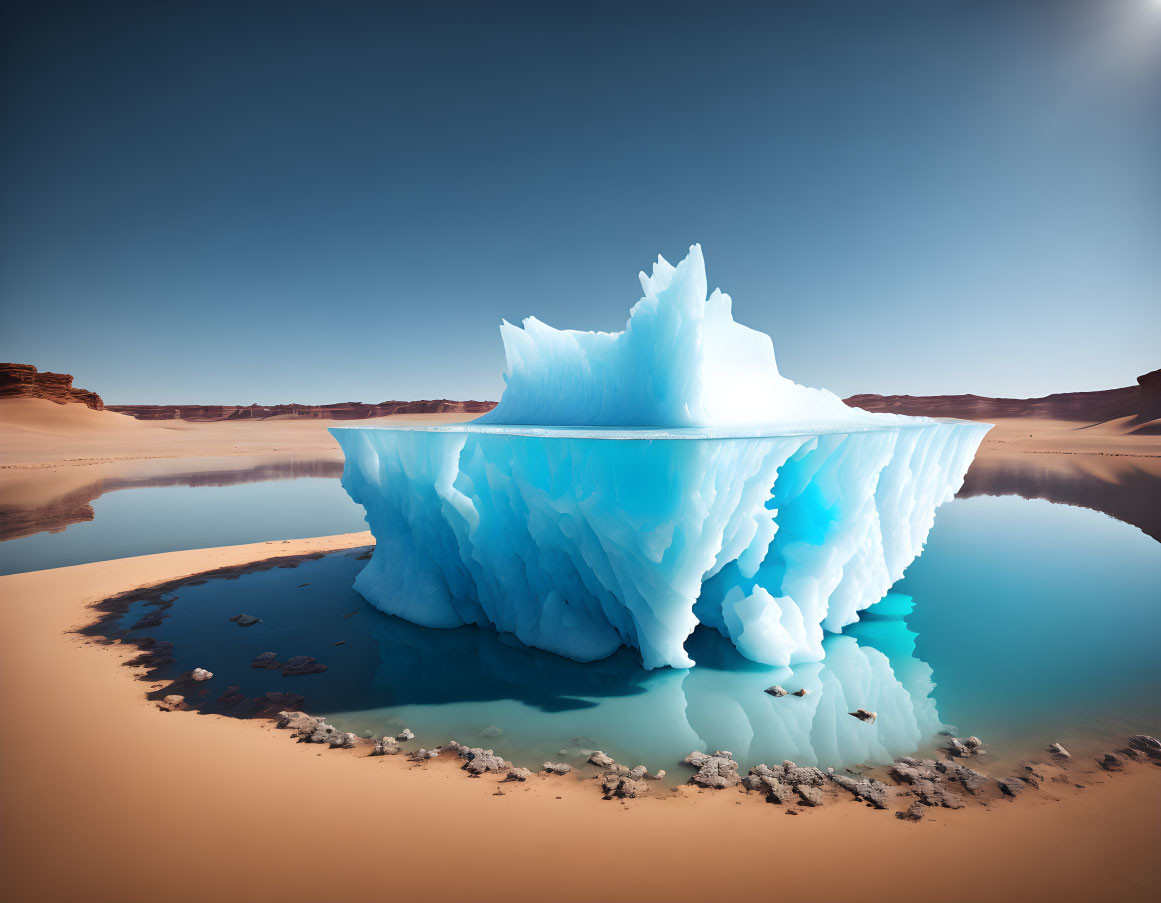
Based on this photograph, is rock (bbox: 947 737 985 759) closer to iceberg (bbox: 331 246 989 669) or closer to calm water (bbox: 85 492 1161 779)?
calm water (bbox: 85 492 1161 779)

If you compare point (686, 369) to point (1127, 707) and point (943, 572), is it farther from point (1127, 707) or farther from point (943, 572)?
point (943, 572)

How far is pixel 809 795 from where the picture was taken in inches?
149

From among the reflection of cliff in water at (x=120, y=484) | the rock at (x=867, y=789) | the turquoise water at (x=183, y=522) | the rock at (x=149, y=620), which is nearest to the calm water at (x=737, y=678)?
the rock at (x=149, y=620)

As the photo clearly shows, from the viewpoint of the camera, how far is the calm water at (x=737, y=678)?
4.73 meters

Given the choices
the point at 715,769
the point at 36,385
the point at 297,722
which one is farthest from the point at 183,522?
the point at 36,385

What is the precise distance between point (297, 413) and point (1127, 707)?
11530 centimetres

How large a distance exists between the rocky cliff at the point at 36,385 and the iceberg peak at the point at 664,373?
6672cm

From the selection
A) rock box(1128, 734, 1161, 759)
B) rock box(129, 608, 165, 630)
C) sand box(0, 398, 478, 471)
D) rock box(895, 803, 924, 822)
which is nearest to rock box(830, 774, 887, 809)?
rock box(895, 803, 924, 822)

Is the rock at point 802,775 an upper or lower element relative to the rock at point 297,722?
upper

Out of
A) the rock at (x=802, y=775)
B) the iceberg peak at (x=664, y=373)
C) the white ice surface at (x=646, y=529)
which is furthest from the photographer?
the iceberg peak at (x=664, y=373)

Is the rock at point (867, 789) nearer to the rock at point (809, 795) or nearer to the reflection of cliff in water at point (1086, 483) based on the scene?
the rock at point (809, 795)

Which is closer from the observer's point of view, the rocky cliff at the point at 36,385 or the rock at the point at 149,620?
the rock at the point at 149,620

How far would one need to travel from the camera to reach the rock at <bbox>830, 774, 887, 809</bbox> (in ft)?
12.1

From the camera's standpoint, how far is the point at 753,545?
6316 mm
